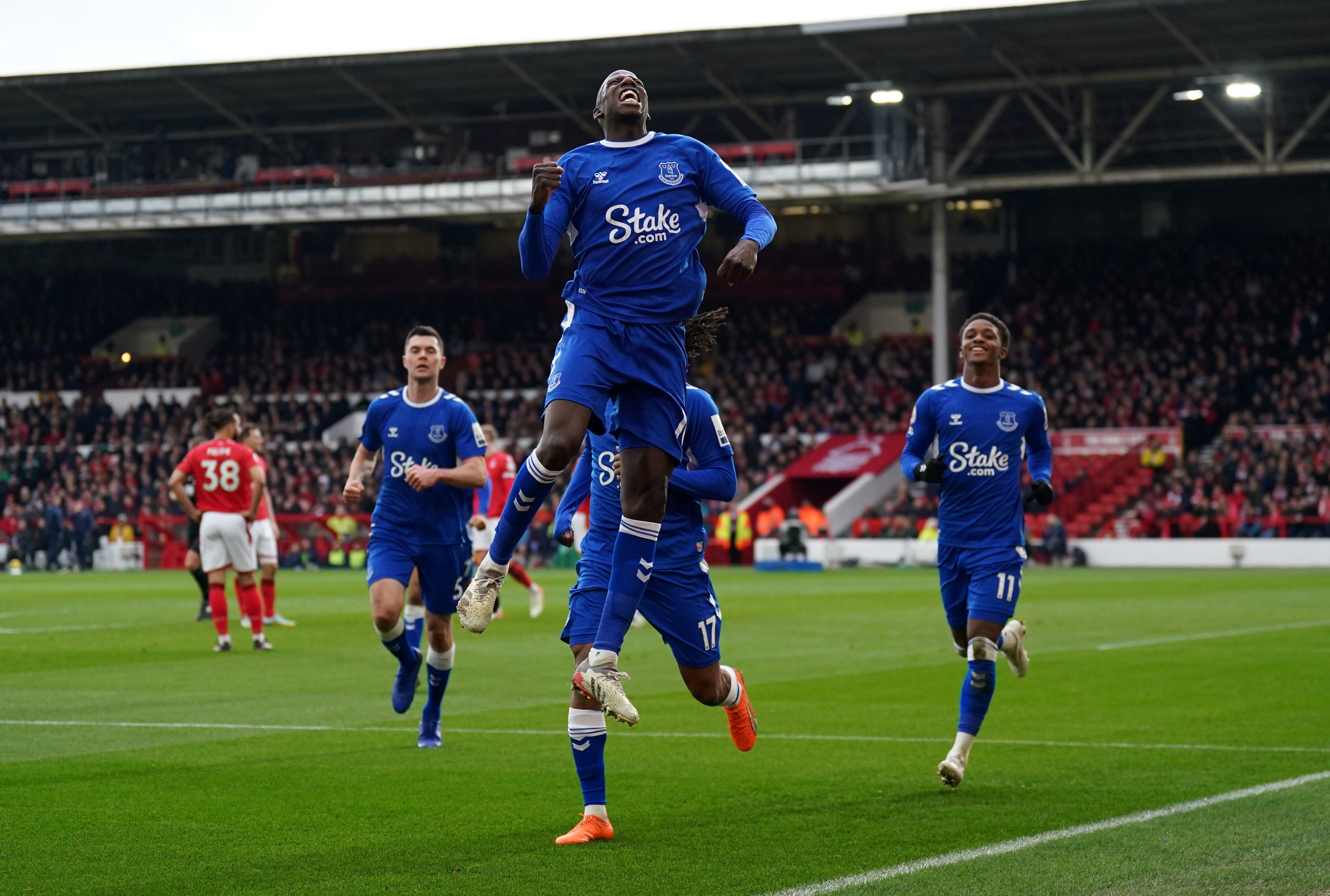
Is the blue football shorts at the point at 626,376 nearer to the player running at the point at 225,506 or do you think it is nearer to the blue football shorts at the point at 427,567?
the blue football shorts at the point at 427,567

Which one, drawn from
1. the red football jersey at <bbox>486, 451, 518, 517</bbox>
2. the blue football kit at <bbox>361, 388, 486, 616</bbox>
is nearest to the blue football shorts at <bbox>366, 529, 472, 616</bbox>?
the blue football kit at <bbox>361, 388, 486, 616</bbox>

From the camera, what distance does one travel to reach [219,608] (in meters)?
17.2

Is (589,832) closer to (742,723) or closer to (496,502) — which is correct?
(742,723)

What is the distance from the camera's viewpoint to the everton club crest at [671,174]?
6.95 meters

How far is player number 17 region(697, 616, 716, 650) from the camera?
289 inches

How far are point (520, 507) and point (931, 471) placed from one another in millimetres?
2659

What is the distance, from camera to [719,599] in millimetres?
26781

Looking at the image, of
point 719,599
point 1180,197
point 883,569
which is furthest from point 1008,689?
point 1180,197

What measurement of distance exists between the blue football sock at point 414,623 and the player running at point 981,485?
133 inches

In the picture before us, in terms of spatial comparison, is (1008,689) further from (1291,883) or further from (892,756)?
(1291,883)

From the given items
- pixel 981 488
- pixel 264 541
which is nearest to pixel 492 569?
pixel 981 488

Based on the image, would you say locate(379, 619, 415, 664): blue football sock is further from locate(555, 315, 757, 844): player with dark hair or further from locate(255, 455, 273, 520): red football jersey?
locate(255, 455, 273, 520): red football jersey

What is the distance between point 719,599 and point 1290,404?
66.4 feet

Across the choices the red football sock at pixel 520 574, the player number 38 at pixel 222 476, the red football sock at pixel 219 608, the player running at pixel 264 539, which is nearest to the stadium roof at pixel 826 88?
the red football sock at pixel 520 574
